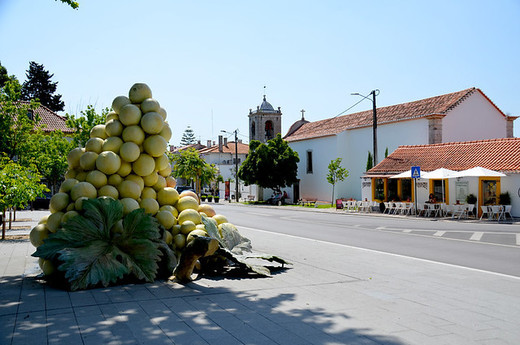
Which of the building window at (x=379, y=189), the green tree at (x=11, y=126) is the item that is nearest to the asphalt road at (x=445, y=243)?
the green tree at (x=11, y=126)

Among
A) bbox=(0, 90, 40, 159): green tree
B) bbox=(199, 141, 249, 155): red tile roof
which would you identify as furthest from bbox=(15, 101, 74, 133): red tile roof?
bbox=(199, 141, 249, 155): red tile roof

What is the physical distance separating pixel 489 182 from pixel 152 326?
2575 cm

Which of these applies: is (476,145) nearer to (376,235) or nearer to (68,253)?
(376,235)

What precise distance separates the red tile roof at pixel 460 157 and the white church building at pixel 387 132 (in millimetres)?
4338

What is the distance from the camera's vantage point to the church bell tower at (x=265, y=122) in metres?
64.6

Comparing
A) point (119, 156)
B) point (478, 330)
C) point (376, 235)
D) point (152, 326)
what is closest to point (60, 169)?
point (376, 235)

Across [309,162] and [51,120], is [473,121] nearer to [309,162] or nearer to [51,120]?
[309,162]

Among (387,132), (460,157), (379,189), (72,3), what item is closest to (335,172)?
(387,132)

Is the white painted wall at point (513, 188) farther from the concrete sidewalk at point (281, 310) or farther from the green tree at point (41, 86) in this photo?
the green tree at point (41, 86)

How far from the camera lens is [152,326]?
18.3ft

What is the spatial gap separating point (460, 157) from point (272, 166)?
2378 cm

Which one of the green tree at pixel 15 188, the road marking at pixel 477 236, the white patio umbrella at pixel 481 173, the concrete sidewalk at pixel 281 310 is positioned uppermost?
the white patio umbrella at pixel 481 173

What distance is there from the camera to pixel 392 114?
148 ft

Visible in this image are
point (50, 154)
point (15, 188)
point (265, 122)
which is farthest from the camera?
point (265, 122)
